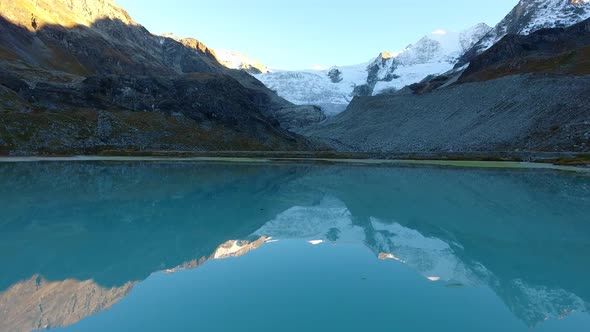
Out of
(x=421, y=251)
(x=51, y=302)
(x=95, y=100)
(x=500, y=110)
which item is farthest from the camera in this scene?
(x=95, y=100)

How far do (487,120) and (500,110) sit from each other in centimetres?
397

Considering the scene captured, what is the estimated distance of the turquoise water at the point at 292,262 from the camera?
425 inches

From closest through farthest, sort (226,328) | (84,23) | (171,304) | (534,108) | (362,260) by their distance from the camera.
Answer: (226,328) < (171,304) < (362,260) < (534,108) < (84,23)

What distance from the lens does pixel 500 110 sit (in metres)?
96.3

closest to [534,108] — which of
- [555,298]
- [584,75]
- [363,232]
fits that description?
[584,75]

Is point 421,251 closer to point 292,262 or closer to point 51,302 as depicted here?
point 292,262

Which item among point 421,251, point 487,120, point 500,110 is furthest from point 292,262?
point 500,110

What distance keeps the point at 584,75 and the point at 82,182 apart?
97.6m

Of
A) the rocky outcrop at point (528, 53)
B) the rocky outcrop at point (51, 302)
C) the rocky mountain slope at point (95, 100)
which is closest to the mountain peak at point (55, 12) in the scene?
the rocky mountain slope at point (95, 100)

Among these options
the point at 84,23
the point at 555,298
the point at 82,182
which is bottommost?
the point at 82,182

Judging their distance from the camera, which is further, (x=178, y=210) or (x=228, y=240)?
(x=178, y=210)

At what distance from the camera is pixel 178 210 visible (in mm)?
27047

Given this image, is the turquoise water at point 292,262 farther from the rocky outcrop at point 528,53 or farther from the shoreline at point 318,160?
the rocky outcrop at point 528,53

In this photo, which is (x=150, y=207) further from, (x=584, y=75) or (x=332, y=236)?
(x=584, y=75)
